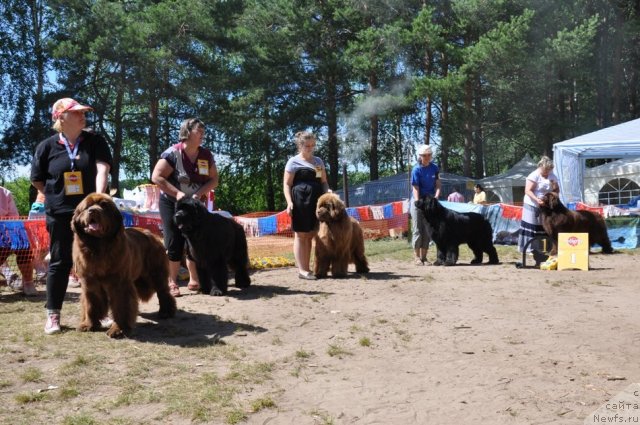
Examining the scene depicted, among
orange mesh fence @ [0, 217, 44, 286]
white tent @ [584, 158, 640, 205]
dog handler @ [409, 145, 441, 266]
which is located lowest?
orange mesh fence @ [0, 217, 44, 286]

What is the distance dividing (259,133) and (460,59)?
9.32 meters

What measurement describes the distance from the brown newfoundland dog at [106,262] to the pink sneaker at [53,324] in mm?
177

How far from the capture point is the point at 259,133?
27.6m

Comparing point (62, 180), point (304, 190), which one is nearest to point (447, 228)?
point (304, 190)

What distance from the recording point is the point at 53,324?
491 centimetres

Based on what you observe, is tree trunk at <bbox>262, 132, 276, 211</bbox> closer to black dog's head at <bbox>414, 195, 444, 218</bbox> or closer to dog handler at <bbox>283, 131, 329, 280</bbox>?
black dog's head at <bbox>414, 195, 444, 218</bbox>

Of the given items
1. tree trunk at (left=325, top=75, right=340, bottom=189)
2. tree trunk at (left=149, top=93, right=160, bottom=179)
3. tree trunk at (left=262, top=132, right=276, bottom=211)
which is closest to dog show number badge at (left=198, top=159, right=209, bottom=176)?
tree trunk at (left=262, top=132, right=276, bottom=211)

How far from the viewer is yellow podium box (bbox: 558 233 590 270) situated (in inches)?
353

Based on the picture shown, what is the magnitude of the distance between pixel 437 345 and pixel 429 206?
517 centimetres

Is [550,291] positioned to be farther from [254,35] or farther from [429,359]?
[254,35]

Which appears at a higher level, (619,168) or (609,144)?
(619,168)

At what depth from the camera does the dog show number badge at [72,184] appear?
4.83 m

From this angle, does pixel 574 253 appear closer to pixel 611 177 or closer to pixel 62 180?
pixel 62 180

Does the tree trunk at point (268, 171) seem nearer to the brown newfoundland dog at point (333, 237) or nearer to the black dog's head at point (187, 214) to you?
the brown newfoundland dog at point (333, 237)
